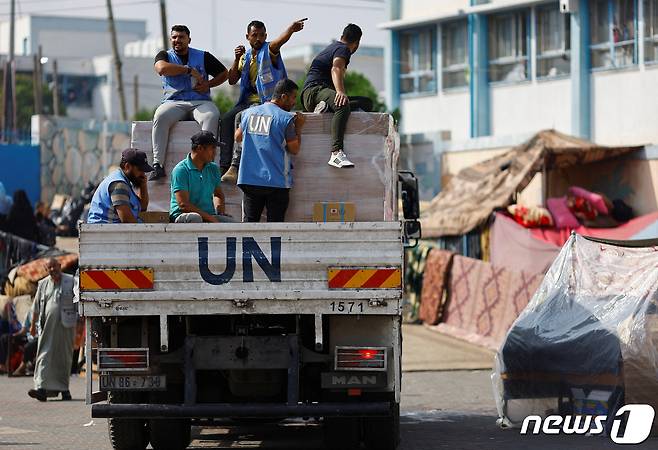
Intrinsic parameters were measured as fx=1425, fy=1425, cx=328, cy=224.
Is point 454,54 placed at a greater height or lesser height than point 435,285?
greater

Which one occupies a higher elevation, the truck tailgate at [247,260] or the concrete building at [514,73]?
the concrete building at [514,73]

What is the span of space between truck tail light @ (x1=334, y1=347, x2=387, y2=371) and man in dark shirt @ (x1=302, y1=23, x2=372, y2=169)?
6.11 feet

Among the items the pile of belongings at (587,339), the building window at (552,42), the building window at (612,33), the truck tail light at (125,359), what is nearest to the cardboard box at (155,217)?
the truck tail light at (125,359)

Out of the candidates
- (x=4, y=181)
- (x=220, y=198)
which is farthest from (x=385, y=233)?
(x=4, y=181)

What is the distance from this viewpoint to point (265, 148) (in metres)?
11.2

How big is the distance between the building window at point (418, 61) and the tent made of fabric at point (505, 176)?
806 centimetres

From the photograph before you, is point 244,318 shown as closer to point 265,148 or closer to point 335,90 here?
point 265,148

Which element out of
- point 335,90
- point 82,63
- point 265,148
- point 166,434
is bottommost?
point 166,434

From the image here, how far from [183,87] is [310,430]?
3.45 metres

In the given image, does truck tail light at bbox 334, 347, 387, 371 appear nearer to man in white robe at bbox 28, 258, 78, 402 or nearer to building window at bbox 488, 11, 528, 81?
man in white robe at bbox 28, 258, 78, 402

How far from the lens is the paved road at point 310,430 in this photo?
39.7 feet

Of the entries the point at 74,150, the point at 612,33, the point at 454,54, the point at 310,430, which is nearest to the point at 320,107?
the point at 310,430

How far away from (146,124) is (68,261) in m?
8.80

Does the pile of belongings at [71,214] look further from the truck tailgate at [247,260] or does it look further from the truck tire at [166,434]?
the truck tailgate at [247,260]
